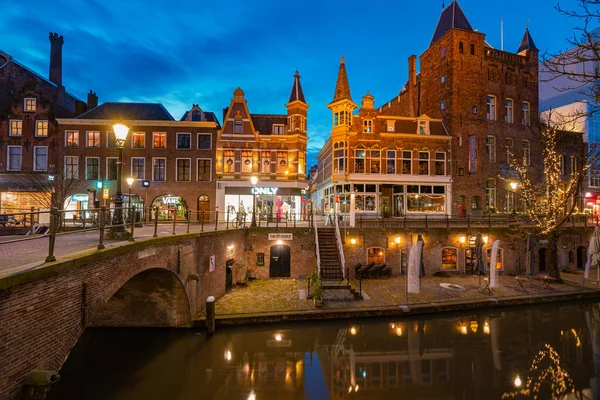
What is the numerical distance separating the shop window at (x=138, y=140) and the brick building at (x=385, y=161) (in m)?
16.6

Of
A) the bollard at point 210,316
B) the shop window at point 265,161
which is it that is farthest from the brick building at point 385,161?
the bollard at point 210,316

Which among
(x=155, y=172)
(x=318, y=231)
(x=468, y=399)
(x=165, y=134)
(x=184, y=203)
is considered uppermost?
(x=165, y=134)

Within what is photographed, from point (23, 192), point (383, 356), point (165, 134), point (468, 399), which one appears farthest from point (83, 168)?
point (468, 399)

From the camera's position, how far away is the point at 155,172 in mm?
26234

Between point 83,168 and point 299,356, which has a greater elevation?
point 83,168

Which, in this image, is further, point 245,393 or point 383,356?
point 383,356

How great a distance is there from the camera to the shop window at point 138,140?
2617 cm

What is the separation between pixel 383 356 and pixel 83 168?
89.3 feet

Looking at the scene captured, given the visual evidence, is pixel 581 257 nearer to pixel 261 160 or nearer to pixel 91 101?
pixel 261 160

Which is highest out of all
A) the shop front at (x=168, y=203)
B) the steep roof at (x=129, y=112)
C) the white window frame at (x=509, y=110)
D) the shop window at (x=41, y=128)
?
the white window frame at (x=509, y=110)

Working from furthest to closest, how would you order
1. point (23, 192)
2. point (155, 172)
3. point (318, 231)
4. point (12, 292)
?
point (155, 172), point (23, 192), point (318, 231), point (12, 292)

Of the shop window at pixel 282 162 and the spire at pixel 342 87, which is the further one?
the shop window at pixel 282 162

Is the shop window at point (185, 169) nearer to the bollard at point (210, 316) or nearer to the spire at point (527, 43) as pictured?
the bollard at point (210, 316)

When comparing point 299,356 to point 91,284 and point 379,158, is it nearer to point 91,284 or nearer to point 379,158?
point 91,284
